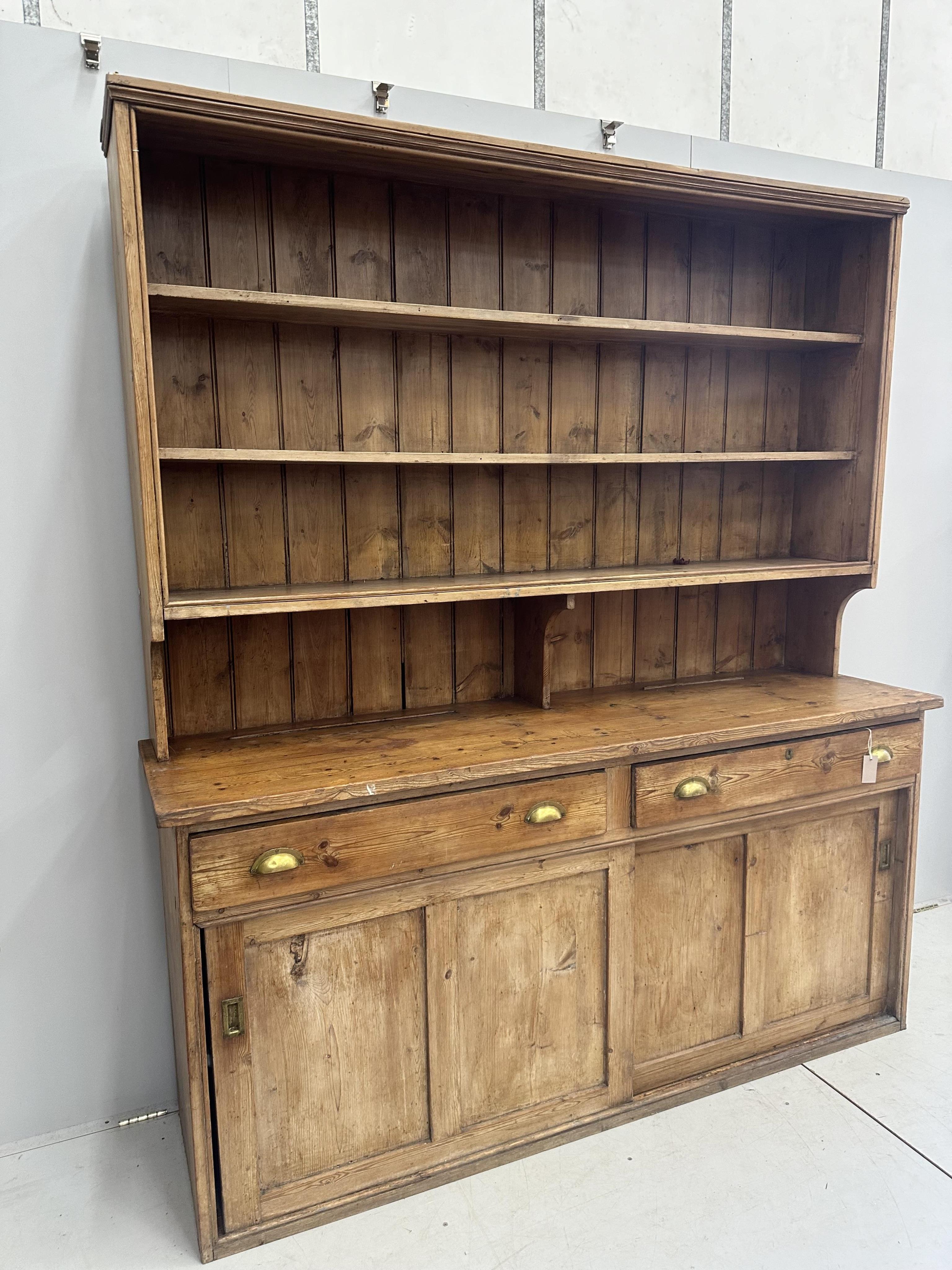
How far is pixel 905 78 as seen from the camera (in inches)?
112

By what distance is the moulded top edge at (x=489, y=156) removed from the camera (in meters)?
1.67

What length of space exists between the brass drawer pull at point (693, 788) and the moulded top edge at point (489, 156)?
4.65ft

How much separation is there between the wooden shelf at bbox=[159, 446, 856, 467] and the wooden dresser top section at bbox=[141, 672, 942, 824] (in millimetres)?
643

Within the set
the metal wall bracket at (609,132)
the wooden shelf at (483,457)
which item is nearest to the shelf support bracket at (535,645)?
the wooden shelf at (483,457)

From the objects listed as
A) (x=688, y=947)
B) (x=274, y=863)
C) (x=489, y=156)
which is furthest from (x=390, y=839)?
(x=489, y=156)

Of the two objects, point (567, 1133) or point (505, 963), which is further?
point (567, 1133)

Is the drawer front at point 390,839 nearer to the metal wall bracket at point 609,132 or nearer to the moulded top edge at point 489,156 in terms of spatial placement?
the moulded top edge at point 489,156

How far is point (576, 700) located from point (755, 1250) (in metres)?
1.28

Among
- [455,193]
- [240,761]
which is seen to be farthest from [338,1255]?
[455,193]

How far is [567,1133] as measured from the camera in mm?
2111

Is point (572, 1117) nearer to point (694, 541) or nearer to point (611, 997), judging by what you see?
point (611, 997)

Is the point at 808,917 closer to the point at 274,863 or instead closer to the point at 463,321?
the point at 274,863

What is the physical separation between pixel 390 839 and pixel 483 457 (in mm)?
905

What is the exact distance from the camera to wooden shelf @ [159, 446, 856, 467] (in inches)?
73.6
